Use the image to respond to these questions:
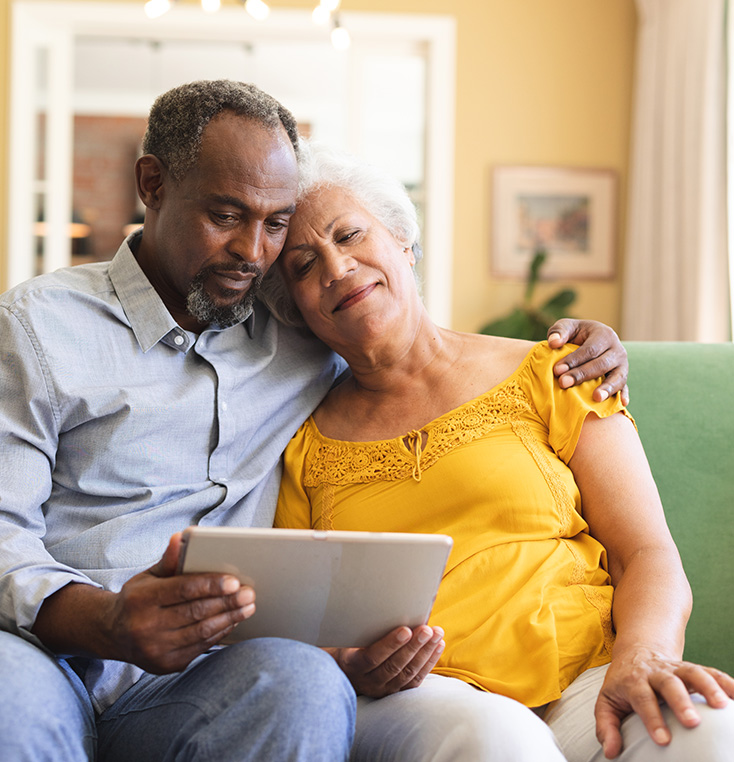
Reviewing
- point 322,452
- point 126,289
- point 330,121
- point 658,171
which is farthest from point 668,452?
point 330,121

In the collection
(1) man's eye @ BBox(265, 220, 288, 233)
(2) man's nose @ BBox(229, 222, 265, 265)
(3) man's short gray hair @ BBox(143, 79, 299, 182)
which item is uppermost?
(3) man's short gray hair @ BBox(143, 79, 299, 182)

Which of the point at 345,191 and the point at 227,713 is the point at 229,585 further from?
the point at 345,191

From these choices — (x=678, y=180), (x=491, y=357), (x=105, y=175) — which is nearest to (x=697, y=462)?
(x=491, y=357)

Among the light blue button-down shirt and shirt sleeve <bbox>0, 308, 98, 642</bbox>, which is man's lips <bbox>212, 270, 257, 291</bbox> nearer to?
the light blue button-down shirt

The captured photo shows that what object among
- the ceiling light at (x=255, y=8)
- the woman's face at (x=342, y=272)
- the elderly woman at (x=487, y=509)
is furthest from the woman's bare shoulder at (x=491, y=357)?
the ceiling light at (x=255, y=8)

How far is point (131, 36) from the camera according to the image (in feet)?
14.2

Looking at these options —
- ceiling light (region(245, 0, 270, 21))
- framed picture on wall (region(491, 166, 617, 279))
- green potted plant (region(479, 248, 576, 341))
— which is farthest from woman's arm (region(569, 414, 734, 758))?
framed picture on wall (region(491, 166, 617, 279))

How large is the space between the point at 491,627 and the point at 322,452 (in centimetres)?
44

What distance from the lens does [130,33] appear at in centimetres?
432

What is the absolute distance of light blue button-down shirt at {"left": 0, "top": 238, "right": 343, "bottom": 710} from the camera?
3.98 ft

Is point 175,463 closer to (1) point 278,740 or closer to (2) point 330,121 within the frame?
(1) point 278,740

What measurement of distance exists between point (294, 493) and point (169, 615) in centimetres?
59

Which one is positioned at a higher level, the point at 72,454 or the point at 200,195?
the point at 200,195

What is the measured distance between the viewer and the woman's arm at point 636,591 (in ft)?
3.35
